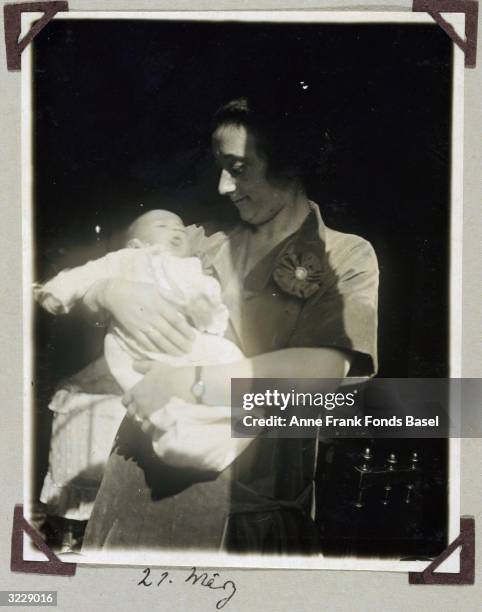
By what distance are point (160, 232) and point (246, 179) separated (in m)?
0.26

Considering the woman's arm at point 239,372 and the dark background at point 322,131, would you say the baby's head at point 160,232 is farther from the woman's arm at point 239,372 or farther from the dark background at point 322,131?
the woman's arm at point 239,372

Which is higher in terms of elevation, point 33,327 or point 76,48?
point 76,48

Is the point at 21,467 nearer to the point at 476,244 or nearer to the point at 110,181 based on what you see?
the point at 110,181

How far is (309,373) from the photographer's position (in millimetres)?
1742

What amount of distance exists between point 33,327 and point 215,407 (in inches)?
20.6

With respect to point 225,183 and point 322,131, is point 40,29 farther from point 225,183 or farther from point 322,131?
point 322,131

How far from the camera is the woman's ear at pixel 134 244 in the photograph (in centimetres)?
177

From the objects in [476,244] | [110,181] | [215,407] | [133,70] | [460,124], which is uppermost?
[133,70]

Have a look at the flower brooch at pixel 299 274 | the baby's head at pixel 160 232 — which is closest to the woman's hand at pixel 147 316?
the baby's head at pixel 160 232

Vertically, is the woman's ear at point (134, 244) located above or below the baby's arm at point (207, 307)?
above

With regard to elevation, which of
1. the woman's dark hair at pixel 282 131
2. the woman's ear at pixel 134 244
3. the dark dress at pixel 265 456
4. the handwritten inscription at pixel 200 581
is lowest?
the handwritten inscription at pixel 200 581

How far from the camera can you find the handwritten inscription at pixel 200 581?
1788 millimetres

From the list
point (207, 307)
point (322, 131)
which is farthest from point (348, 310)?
point (322, 131)

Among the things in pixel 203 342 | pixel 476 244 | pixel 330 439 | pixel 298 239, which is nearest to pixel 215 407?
pixel 203 342
